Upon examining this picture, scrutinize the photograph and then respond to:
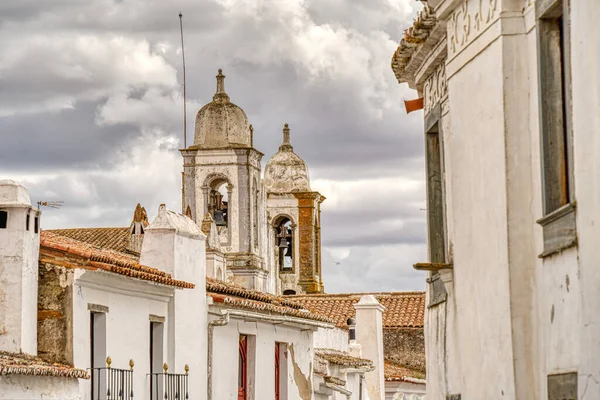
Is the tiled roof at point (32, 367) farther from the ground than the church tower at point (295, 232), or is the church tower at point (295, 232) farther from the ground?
the church tower at point (295, 232)

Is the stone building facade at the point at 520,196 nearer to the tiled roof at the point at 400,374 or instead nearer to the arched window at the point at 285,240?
the tiled roof at the point at 400,374

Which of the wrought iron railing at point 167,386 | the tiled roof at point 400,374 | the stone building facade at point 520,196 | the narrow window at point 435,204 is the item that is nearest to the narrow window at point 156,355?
the wrought iron railing at point 167,386

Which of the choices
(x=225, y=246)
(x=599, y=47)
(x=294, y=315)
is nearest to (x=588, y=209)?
(x=599, y=47)

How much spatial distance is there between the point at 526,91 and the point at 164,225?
38.9ft

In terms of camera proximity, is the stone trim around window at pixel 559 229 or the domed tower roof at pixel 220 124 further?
the domed tower roof at pixel 220 124

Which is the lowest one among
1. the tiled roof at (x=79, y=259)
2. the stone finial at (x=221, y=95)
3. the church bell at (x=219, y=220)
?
the tiled roof at (x=79, y=259)

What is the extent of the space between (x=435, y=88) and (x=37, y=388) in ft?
16.4

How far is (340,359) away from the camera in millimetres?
32125

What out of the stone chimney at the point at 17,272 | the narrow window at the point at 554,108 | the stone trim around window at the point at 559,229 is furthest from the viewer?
the stone chimney at the point at 17,272

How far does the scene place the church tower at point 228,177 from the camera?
183ft

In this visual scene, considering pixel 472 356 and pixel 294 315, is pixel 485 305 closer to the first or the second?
pixel 472 356

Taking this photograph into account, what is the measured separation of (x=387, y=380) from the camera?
38.8 metres

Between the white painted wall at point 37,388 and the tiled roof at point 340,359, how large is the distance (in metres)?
15.0

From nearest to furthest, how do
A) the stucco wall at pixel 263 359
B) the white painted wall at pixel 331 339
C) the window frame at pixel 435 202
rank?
the window frame at pixel 435 202, the stucco wall at pixel 263 359, the white painted wall at pixel 331 339
